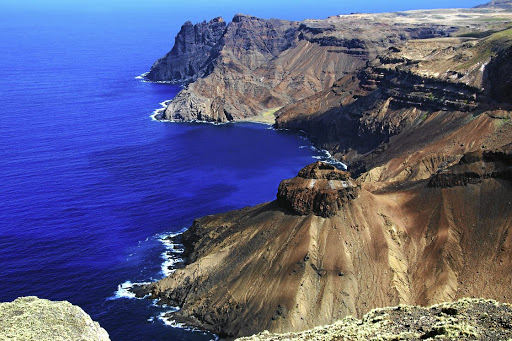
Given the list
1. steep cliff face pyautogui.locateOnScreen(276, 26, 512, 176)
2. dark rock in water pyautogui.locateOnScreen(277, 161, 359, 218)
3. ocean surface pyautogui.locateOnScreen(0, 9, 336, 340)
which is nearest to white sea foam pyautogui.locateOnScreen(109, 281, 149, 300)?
ocean surface pyautogui.locateOnScreen(0, 9, 336, 340)

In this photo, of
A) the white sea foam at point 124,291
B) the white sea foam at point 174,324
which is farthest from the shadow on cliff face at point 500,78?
the white sea foam at point 124,291

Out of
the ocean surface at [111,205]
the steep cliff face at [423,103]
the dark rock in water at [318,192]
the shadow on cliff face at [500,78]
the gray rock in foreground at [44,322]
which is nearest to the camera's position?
the gray rock in foreground at [44,322]

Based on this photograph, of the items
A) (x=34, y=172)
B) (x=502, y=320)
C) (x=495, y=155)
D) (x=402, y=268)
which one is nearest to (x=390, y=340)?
(x=502, y=320)

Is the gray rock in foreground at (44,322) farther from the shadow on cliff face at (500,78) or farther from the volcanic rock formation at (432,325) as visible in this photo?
the shadow on cliff face at (500,78)

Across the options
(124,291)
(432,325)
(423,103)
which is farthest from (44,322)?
(423,103)

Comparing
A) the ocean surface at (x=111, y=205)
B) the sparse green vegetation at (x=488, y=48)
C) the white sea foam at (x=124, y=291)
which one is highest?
the sparse green vegetation at (x=488, y=48)

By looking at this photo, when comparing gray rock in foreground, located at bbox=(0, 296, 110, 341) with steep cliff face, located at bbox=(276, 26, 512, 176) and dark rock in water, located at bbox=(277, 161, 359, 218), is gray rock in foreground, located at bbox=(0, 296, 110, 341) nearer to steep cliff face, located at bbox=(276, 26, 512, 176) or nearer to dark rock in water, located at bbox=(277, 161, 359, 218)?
dark rock in water, located at bbox=(277, 161, 359, 218)
